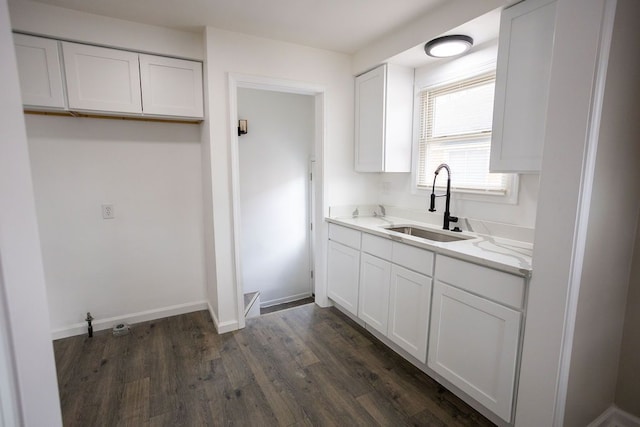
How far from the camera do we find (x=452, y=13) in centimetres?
201

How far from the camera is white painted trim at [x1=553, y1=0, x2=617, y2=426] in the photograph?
121cm

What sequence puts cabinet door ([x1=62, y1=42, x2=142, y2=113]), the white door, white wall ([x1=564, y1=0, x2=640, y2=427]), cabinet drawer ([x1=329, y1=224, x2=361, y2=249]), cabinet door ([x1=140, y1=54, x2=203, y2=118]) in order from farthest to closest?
the white door < cabinet drawer ([x1=329, y1=224, x2=361, y2=249]) < cabinet door ([x1=140, y1=54, x2=203, y2=118]) < cabinet door ([x1=62, y1=42, x2=142, y2=113]) < white wall ([x1=564, y1=0, x2=640, y2=427])

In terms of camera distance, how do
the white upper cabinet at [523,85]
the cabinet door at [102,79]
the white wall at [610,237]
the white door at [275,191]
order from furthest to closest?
the white door at [275,191]
the cabinet door at [102,79]
the white upper cabinet at [523,85]
the white wall at [610,237]

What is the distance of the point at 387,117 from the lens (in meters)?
2.71

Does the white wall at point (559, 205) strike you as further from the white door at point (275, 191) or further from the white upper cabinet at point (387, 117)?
the white door at point (275, 191)

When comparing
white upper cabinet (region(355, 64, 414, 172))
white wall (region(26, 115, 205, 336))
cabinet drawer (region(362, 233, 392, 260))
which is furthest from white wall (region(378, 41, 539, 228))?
white wall (region(26, 115, 205, 336))

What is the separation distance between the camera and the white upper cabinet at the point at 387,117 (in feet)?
8.86

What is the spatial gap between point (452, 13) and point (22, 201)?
2.41 meters

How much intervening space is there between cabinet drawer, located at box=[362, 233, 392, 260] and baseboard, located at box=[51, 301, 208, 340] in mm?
1793

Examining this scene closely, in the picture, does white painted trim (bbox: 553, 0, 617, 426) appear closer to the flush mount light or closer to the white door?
the flush mount light

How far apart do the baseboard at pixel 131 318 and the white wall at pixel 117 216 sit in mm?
11

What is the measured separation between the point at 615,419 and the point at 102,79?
3.93 metres

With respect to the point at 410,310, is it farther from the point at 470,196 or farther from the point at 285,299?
the point at 285,299

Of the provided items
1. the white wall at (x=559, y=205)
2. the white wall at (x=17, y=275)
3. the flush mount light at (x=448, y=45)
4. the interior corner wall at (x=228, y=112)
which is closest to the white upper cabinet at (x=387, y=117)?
the interior corner wall at (x=228, y=112)
